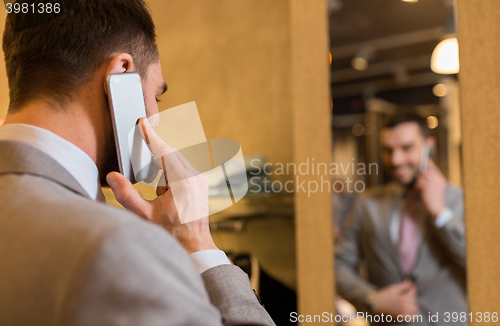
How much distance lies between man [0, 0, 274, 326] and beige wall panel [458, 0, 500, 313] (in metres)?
0.49

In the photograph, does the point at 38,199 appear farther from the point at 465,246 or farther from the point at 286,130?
the point at 465,246

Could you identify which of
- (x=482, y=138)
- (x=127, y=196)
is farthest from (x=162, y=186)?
(x=482, y=138)

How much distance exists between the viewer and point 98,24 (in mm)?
413

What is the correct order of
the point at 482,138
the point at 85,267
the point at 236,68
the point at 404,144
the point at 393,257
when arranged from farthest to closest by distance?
the point at 404,144 < the point at 393,257 < the point at 236,68 < the point at 482,138 < the point at 85,267

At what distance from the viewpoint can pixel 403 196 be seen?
3.21 ft

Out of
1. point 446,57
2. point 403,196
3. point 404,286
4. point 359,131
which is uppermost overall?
point 446,57

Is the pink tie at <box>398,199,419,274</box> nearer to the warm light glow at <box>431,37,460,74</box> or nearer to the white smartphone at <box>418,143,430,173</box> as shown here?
the white smartphone at <box>418,143,430,173</box>

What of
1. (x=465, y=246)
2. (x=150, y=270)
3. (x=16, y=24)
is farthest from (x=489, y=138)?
(x=16, y=24)

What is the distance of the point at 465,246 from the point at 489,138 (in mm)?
214

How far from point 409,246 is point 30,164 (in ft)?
2.89

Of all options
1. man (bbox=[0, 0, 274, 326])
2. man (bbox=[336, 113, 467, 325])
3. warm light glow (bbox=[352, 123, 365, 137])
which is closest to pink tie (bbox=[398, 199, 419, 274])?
man (bbox=[336, 113, 467, 325])

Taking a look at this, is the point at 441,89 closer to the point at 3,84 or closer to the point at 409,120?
the point at 409,120

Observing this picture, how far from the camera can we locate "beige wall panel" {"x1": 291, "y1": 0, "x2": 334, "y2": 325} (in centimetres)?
75

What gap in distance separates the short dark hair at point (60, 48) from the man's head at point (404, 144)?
2.91 ft
